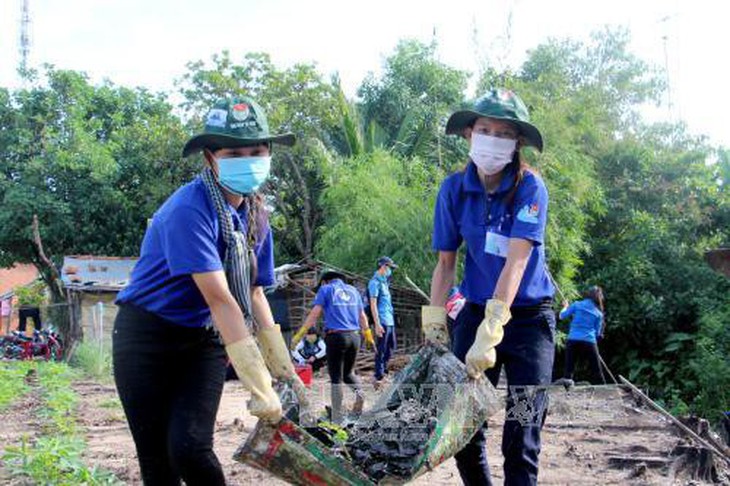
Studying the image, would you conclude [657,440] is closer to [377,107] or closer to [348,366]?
[348,366]

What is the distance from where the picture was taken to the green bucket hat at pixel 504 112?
11.6ft

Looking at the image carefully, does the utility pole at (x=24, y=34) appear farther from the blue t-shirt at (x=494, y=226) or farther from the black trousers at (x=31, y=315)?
the blue t-shirt at (x=494, y=226)

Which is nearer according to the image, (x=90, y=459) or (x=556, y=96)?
(x=90, y=459)

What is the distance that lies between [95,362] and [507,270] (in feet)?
43.5

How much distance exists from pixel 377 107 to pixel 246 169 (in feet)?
70.2

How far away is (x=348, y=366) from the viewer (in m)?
8.76

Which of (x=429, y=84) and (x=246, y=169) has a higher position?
(x=429, y=84)

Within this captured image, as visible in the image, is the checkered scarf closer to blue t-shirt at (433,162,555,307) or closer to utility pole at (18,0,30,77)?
blue t-shirt at (433,162,555,307)

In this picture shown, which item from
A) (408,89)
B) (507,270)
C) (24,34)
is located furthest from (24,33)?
(507,270)

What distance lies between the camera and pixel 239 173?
10.6ft

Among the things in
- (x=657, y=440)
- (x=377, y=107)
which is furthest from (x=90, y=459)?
(x=377, y=107)

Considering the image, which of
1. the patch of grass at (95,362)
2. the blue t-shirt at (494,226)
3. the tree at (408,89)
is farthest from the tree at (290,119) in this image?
the blue t-shirt at (494,226)

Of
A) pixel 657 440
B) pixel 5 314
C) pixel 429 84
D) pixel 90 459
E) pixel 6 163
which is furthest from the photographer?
pixel 5 314

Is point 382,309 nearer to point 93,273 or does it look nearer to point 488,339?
point 488,339
